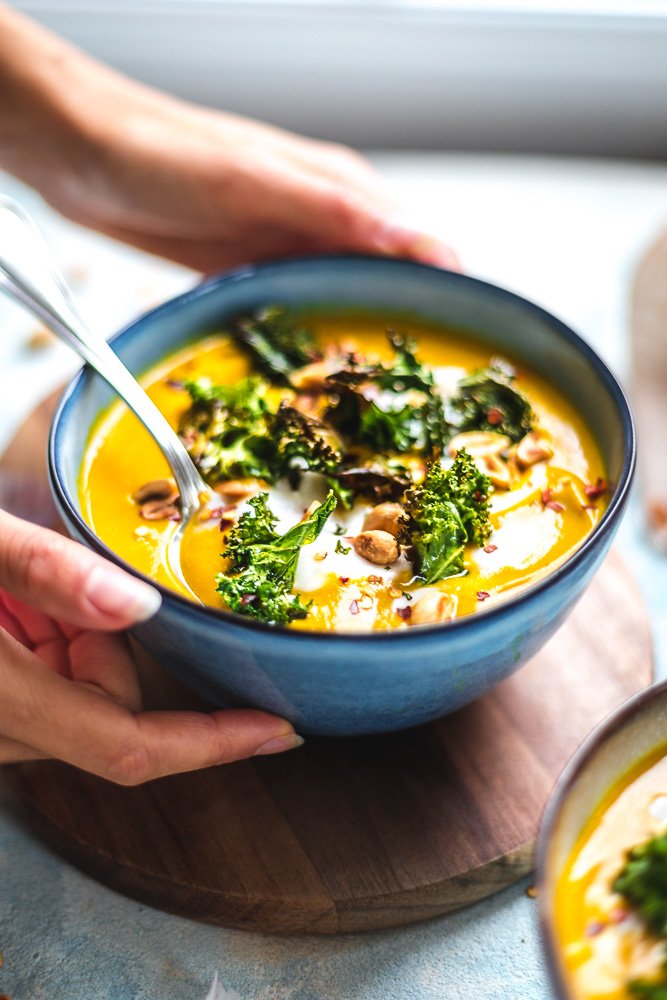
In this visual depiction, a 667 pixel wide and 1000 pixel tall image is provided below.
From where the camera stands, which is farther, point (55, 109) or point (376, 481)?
point (55, 109)

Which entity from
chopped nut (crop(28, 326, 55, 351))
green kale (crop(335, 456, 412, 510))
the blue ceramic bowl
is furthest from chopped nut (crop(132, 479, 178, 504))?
chopped nut (crop(28, 326, 55, 351))

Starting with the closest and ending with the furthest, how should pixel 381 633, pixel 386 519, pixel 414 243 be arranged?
pixel 381 633 → pixel 386 519 → pixel 414 243

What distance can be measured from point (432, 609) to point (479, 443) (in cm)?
41

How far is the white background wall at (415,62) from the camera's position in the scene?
3189 mm

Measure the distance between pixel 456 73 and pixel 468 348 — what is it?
1.59 m

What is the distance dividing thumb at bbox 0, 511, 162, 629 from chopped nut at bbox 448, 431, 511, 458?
0.65 m

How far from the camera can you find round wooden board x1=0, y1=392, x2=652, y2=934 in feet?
5.16

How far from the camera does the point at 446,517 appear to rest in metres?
1.58

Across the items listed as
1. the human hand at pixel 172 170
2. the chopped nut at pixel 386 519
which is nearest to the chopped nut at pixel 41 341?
the human hand at pixel 172 170

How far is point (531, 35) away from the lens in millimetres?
3209

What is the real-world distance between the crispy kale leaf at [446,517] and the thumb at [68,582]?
42 cm

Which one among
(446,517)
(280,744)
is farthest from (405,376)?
(280,744)

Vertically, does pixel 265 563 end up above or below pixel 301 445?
below

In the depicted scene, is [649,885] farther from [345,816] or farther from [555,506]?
[555,506]
